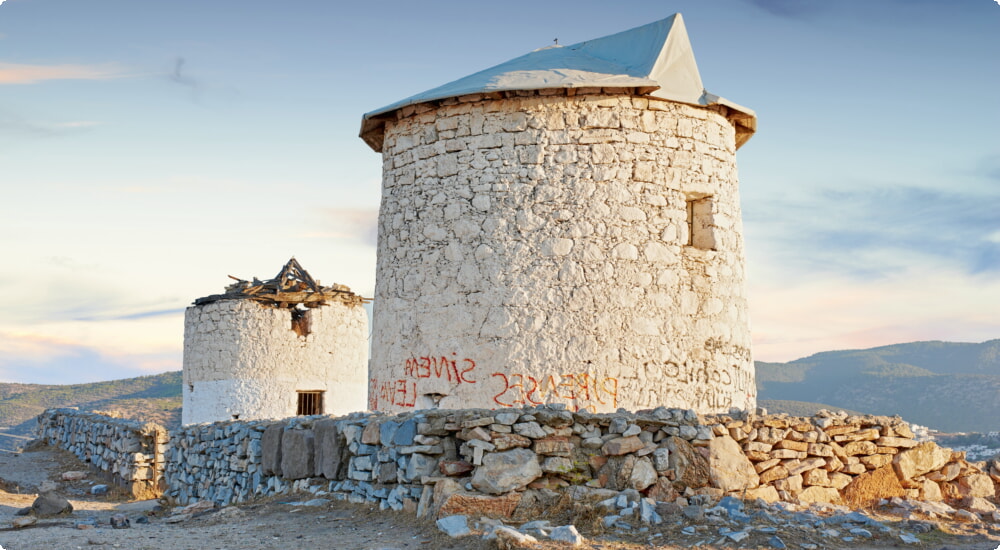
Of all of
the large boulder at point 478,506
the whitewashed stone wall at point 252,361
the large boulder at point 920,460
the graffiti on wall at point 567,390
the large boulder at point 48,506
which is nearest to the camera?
the large boulder at point 478,506

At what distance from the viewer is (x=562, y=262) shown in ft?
29.3

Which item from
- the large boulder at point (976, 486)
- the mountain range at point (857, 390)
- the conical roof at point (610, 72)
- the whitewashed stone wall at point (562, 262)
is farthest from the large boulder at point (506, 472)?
the mountain range at point (857, 390)

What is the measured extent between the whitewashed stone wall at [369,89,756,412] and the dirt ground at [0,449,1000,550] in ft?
6.45

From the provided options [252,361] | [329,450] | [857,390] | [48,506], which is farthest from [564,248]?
[857,390]

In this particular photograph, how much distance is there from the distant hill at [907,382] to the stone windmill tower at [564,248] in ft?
129

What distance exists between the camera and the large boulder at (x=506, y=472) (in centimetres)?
673

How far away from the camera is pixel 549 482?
22.5 feet

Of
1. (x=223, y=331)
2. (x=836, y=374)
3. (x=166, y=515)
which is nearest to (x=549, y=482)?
(x=166, y=515)

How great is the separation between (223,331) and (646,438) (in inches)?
509

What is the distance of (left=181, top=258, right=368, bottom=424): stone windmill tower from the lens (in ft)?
58.2

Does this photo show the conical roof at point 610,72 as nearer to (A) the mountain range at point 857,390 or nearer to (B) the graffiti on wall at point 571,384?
(B) the graffiti on wall at point 571,384

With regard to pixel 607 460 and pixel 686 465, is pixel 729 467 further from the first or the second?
pixel 607 460

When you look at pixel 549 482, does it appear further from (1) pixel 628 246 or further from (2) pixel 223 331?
(2) pixel 223 331

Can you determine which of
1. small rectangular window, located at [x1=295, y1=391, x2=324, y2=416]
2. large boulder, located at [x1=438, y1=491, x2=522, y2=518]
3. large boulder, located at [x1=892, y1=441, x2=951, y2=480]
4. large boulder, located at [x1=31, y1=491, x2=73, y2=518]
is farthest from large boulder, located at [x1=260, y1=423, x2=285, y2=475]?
small rectangular window, located at [x1=295, y1=391, x2=324, y2=416]
